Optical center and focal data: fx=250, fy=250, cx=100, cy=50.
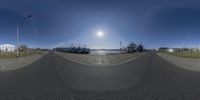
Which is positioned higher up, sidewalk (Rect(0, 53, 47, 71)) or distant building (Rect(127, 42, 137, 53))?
distant building (Rect(127, 42, 137, 53))

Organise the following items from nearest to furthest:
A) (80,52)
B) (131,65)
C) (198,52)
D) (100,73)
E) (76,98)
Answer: (76,98)
(198,52)
(80,52)
(100,73)
(131,65)

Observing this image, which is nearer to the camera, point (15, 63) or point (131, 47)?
point (131, 47)

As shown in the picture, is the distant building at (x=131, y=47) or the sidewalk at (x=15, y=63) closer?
the distant building at (x=131, y=47)

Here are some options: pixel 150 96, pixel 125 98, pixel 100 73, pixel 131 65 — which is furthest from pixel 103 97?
pixel 131 65

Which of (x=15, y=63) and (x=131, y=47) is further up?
(x=131, y=47)

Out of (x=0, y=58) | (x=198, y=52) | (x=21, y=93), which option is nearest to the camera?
(x=21, y=93)

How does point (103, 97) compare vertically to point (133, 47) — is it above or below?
below

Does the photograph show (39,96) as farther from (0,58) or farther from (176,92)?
(0,58)

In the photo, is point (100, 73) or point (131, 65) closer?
point (100, 73)

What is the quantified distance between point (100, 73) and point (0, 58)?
20762 mm

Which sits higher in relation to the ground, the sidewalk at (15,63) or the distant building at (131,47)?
the distant building at (131,47)

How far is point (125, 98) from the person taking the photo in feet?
20.9

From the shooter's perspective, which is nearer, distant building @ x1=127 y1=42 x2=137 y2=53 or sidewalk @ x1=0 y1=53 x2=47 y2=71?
distant building @ x1=127 y1=42 x2=137 y2=53

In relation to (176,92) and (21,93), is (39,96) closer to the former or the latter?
(21,93)
